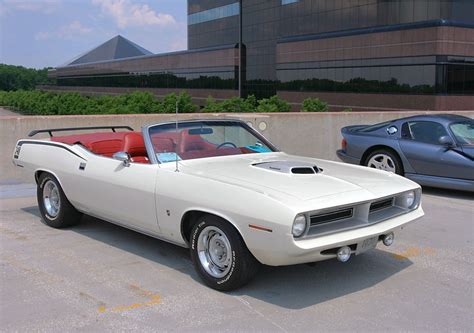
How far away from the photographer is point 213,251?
4285mm

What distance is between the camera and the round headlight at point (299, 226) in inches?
148

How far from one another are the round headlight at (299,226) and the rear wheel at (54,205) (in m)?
3.15

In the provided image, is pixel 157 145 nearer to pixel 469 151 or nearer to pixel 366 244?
pixel 366 244

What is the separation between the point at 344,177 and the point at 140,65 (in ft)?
251

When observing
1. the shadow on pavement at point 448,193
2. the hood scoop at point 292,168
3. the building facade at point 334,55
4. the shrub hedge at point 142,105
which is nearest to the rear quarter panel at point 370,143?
the shadow on pavement at point 448,193

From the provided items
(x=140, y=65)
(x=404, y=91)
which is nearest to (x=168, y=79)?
(x=140, y=65)

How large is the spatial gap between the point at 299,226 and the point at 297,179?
70cm

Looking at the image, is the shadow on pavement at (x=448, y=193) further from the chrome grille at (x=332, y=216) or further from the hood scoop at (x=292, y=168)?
the chrome grille at (x=332, y=216)

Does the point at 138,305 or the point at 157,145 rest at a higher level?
the point at 157,145

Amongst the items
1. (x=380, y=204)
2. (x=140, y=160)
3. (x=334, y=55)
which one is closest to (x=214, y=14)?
(x=334, y=55)

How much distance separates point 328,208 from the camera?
391 centimetres

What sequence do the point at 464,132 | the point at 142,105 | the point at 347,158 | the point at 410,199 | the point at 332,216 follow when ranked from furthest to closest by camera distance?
the point at 142,105, the point at 347,158, the point at 464,132, the point at 410,199, the point at 332,216

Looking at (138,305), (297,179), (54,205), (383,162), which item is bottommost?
(138,305)

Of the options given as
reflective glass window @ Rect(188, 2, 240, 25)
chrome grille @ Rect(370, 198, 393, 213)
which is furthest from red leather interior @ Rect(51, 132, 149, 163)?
reflective glass window @ Rect(188, 2, 240, 25)
